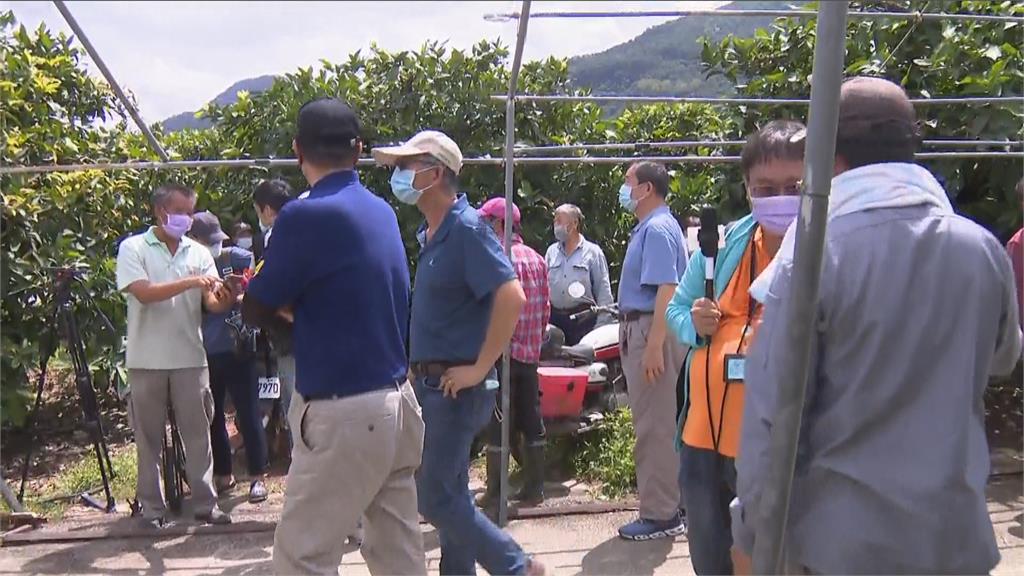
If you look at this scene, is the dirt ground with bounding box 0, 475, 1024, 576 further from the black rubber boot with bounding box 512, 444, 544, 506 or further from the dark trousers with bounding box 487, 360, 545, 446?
the dark trousers with bounding box 487, 360, 545, 446

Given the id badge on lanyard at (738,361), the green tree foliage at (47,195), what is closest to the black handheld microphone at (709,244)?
the id badge on lanyard at (738,361)

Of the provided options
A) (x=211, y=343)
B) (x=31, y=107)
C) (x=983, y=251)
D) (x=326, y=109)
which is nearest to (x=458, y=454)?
(x=326, y=109)

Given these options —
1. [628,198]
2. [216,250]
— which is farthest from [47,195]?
[628,198]

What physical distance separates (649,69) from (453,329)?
38.8m

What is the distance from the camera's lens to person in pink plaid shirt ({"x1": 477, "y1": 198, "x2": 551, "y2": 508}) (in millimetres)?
5410

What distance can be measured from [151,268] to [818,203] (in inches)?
164

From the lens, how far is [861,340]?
6.41ft

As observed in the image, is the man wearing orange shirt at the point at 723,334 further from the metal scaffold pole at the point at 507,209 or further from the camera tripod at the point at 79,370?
the camera tripod at the point at 79,370

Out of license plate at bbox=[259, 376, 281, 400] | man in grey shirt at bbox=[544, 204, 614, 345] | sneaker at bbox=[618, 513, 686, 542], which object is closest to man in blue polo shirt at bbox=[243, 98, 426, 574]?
sneaker at bbox=[618, 513, 686, 542]

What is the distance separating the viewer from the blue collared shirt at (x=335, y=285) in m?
3.04

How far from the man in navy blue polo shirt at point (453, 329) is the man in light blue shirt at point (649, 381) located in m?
1.31

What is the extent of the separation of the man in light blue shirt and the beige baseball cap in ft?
4.56

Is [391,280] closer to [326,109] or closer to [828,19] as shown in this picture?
[326,109]

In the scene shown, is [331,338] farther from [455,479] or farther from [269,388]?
[269,388]
